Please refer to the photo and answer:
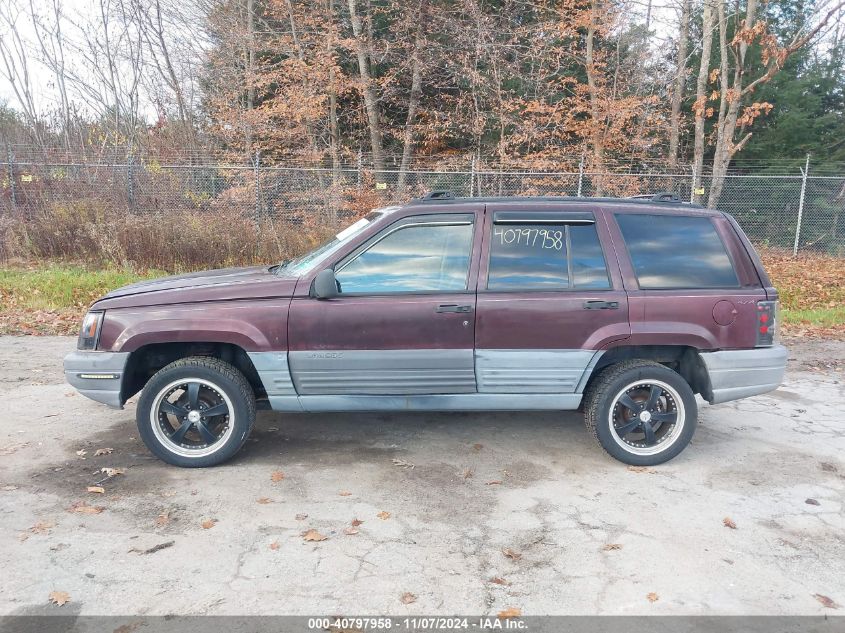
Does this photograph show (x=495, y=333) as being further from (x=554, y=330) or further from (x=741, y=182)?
(x=741, y=182)

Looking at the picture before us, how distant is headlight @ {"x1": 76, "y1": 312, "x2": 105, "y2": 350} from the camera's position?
4.32 m

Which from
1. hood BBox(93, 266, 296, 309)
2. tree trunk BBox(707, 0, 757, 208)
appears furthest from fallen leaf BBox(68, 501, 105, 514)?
tree trunk BBox(707, 0, 757, 208)

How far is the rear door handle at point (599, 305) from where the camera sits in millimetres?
4312

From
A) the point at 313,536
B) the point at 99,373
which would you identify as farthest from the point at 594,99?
the point at 313,536

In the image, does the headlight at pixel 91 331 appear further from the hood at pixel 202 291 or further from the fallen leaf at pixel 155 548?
the fallen leaf at pixel 155 548

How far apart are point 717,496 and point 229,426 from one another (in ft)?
11.0

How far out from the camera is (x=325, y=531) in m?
3.49

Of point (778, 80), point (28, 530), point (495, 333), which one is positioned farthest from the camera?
point (778, 80)

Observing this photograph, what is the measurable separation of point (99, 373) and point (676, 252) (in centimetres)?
423

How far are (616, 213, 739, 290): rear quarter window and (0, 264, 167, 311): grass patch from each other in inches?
347

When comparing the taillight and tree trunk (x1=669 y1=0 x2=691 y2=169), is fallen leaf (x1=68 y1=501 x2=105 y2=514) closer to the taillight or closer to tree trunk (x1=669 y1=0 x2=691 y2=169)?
the taillight

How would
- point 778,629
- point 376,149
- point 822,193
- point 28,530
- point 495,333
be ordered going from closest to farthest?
1. point 778,629
2. point 28,530
3. point 495,333
4. point 822,193
5. point 376,149

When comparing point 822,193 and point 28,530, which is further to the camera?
point 822,193

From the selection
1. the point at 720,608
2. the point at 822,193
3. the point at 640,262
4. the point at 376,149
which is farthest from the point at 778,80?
the point at 720,608
